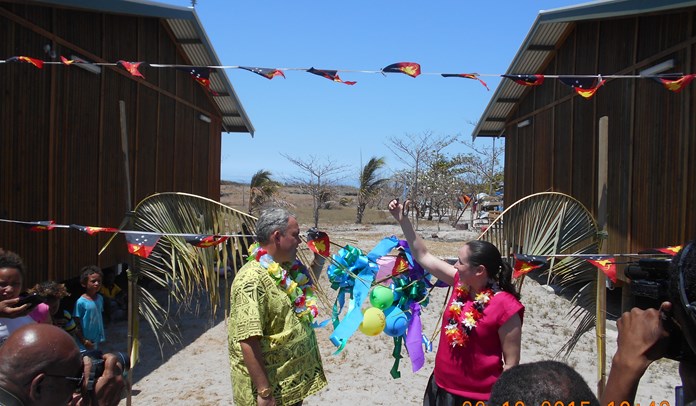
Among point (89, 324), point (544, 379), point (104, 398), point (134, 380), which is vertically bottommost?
point (134, 380)

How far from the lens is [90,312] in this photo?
5.24m

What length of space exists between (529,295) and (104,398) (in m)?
9.80

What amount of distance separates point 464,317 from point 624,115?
702 centimetres

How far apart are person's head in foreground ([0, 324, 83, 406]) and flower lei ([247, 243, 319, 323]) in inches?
54.0

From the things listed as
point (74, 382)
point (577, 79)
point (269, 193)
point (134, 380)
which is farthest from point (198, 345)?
point (269, 193)

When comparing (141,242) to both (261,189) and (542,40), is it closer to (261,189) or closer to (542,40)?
(542,40)

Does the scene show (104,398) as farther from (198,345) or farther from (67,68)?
(67,68)

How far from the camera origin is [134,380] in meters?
6.17

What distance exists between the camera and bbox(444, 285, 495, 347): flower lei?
9.04ft

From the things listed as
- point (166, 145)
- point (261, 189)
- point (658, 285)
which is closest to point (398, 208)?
point (658, 285)

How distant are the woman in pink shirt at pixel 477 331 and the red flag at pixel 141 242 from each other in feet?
7.36

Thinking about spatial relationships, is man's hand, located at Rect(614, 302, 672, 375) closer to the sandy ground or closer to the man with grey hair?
the man with grey hair

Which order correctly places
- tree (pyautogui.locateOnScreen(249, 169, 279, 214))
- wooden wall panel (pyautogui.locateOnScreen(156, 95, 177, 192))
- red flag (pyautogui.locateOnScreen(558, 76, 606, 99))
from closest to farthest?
red flag (pyautogui.locateOnScreen(558, 76, 606, 99))
wooden wall panel (pyautogui.locateOnScreen(156, 95, 177, 192))
tree (pyautogui.locateOnScreen(249, 169, 279, 214))

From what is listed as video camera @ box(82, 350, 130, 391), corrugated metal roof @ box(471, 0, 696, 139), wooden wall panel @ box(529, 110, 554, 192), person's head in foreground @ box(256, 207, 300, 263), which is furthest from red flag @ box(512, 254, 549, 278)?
wooden wall panel @ box(529, 110, 554, 192)
